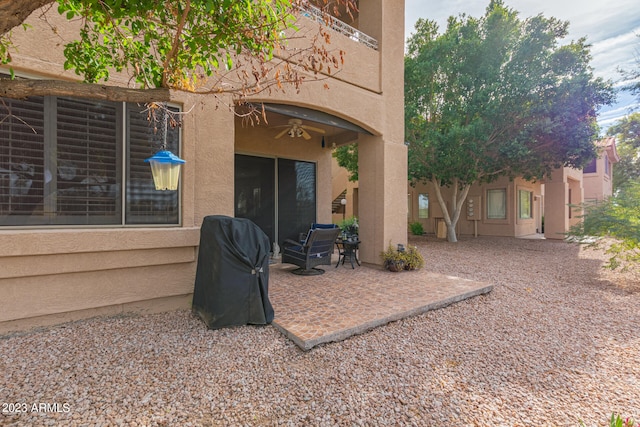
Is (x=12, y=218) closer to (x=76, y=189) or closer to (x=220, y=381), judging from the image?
(x=76, y=189)

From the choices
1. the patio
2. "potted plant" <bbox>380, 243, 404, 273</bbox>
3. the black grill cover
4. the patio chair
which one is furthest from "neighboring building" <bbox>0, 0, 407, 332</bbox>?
"potted plant" <bbox>380, 243, 404, 273</bbox>

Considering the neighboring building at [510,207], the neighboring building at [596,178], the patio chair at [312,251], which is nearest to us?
the patio chair at [312,251]

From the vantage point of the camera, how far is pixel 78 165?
3.77m

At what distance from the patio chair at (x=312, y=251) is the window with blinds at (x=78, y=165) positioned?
104 inches

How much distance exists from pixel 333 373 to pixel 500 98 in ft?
37.3

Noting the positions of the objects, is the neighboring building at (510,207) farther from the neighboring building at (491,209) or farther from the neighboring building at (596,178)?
the neighboring building at (596,178)

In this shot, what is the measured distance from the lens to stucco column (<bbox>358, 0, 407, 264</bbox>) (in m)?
6.93

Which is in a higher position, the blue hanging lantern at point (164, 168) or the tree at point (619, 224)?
the blue hanging lantern at point (164, 168)

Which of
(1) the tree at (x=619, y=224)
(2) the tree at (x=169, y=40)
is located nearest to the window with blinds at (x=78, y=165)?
(2) the tree at (x=169, y=40)

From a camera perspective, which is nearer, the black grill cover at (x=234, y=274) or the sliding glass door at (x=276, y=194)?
Answer: the black grill cover at (x=234, y=274)

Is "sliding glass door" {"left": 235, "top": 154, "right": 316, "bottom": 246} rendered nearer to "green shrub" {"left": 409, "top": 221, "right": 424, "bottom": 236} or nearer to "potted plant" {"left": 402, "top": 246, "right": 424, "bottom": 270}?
"potted plant" {"left": 402, "top": 246, "right": 424, "bottom": 270}

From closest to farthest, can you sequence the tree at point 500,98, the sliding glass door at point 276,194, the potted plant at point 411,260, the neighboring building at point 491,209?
the potted plant at point 411,260
the sliding glass door at point 276,194
the tree at point 500,98
the neighboring building at point 491,209

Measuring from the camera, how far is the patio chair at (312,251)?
6.07 metres

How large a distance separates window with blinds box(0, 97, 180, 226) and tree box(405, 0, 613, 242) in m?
9.65
